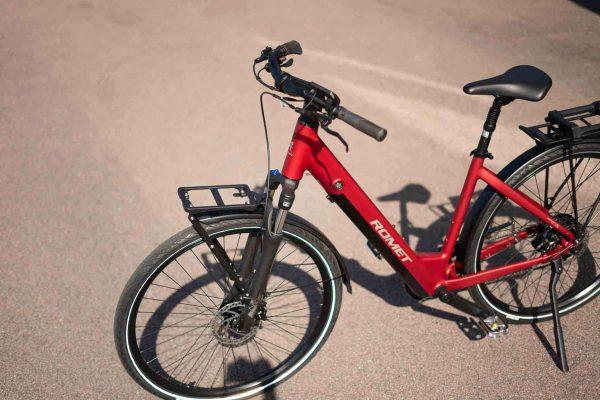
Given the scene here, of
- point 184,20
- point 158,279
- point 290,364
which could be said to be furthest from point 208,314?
point 184,20

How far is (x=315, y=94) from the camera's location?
1.70 m

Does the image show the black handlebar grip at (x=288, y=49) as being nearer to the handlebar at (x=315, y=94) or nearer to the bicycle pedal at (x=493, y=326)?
the handlebar at (x=315, y=94)

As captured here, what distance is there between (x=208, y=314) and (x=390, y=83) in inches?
127

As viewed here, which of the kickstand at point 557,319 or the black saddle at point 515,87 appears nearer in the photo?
the black saddle at point 515,87

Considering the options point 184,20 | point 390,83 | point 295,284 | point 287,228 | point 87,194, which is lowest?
point 295,284

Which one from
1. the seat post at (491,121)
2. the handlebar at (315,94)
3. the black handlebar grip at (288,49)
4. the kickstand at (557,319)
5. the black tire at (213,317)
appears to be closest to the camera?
the handlebar at (315,94)

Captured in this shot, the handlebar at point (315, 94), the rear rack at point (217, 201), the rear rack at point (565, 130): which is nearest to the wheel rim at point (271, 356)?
the rear rack at point (217, 201)

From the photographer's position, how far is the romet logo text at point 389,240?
217 cm

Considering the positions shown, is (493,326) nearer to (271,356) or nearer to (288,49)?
(271,356)

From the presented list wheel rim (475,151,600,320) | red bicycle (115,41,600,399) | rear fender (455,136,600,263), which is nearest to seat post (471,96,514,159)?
red bicycle (115,41,600,399)

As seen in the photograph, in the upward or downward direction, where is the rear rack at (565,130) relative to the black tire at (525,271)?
upward

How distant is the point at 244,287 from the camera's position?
2186 mm

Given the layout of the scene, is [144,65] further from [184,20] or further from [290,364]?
[290,364]

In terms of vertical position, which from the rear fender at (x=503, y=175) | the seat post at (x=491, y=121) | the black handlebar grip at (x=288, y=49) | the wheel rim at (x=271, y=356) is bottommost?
the wheel rim at (x=271, y=356)
